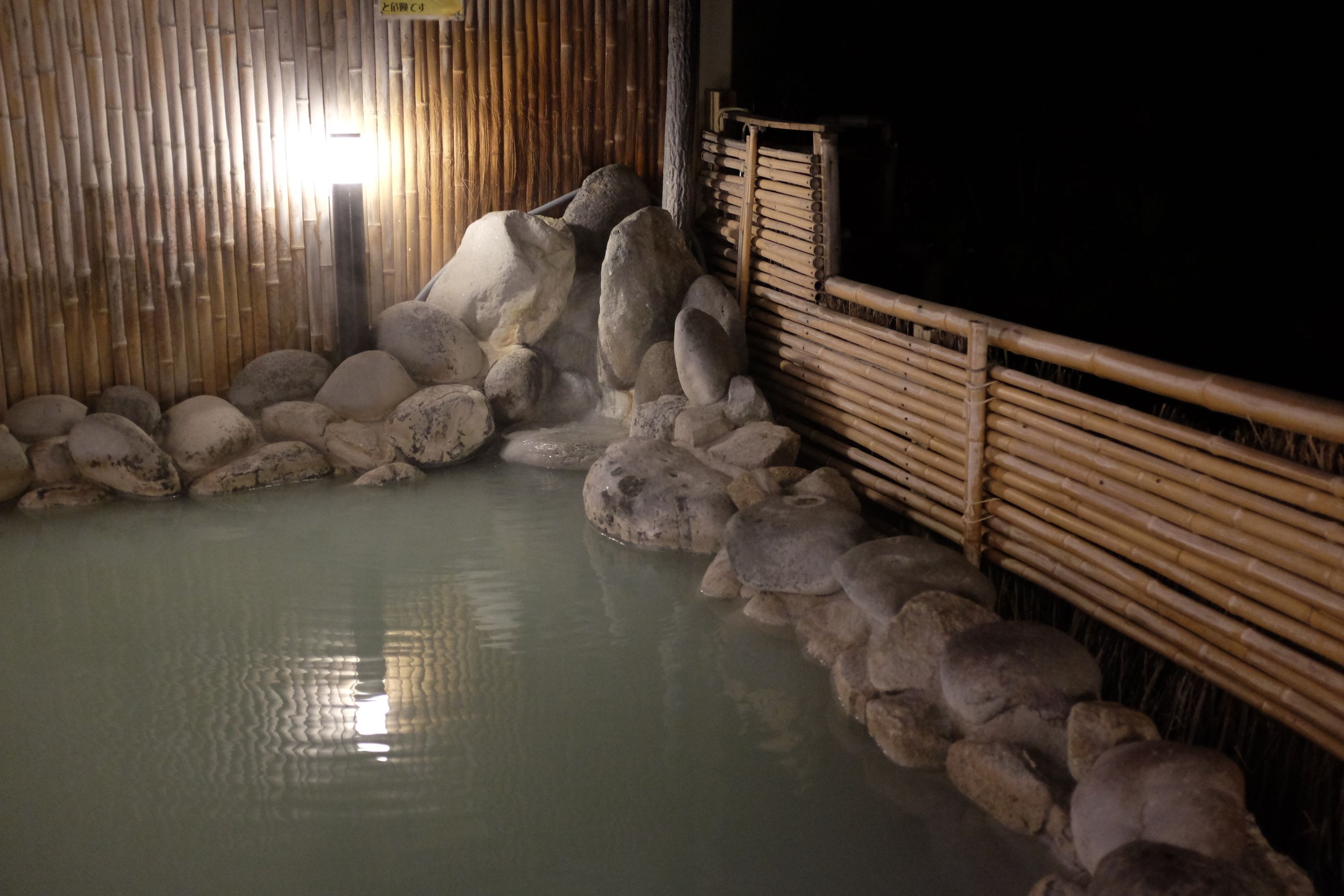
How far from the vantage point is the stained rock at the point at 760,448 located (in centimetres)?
529

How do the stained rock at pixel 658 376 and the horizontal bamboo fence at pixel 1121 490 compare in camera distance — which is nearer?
the horizontal bamboo fence at pixel 1121 490

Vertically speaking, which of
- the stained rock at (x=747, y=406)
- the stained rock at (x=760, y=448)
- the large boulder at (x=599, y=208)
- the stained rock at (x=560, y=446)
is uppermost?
the large boulder at (x=599, y=208)

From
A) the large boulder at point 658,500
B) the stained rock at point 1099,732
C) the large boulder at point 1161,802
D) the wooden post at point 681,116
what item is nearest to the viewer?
the large boulder at point 1161,802

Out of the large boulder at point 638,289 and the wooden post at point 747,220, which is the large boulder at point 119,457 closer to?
the large boulder at point 638,289

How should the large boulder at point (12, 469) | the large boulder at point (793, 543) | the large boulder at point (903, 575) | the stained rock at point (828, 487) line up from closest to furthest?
the large boulder at point (903, 575) < the large boulder at point (793, 543) < the stained rock at point (828, 487) < the large boulder at point (12, 469)

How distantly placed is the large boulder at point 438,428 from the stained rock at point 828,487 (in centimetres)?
→ 195

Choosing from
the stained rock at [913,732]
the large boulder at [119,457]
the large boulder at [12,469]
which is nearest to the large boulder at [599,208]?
the large boulder at [119,457]

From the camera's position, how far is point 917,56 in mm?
8914

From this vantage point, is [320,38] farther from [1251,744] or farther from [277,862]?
[1251,744]

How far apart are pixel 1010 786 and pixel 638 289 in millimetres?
3786

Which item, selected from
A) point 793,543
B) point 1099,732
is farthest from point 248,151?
point 1099,732

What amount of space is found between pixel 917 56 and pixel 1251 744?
6.95 meters

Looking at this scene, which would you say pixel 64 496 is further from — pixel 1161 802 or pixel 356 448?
pixel 1161 802

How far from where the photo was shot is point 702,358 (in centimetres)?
578
